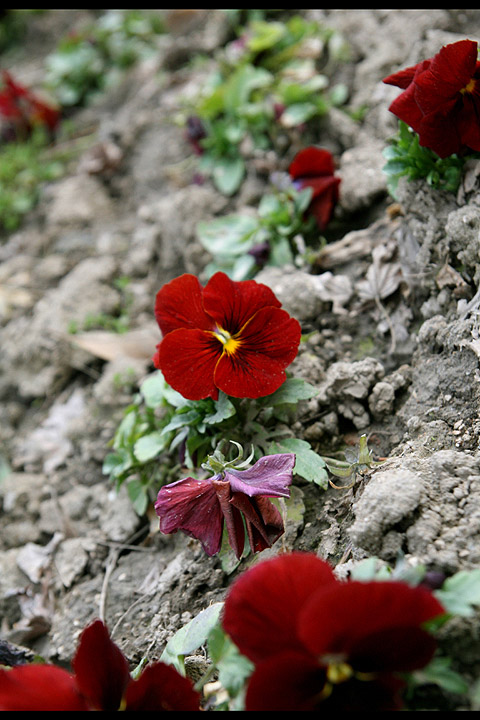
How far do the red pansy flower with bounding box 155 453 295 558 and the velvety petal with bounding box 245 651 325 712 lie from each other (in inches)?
14.7

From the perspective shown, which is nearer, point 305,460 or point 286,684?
point 286,684

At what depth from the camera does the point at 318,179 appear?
191 centimetres

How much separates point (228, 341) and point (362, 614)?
72 cm

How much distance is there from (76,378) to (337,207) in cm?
111

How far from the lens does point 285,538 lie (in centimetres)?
128

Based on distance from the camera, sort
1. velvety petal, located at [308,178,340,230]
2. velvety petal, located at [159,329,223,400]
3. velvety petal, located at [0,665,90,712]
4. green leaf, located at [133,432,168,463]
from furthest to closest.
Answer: velvety petal, located at [308,178,340,230] < green leaf, located at [133,432,168,463] < velvety petal, located at [159,329,223,400] < velvety petal, located at [0,665,90,712]

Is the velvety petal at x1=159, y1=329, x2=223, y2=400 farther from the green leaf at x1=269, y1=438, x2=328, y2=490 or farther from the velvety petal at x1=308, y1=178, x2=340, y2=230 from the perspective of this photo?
the velvety petal at x1=308, y1=178, x2=340, y2=230

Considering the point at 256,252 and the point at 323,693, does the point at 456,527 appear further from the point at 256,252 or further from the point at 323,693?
the point at 256,252

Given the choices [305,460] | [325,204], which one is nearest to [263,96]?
[325,204]

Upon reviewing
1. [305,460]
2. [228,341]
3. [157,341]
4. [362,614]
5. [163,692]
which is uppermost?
[362,614]

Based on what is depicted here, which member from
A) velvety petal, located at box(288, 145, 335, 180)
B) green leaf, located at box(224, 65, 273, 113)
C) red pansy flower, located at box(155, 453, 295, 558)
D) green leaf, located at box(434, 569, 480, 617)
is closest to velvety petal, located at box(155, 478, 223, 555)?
red pansy flower, located at box(155, 453, 295, 558)

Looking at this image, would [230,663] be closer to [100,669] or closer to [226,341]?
[100,669]

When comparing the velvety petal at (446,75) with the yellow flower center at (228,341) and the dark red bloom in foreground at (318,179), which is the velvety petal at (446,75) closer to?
the dark red bloom in foreground at (318,179)

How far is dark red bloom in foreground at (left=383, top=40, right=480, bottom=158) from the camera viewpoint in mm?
1325
